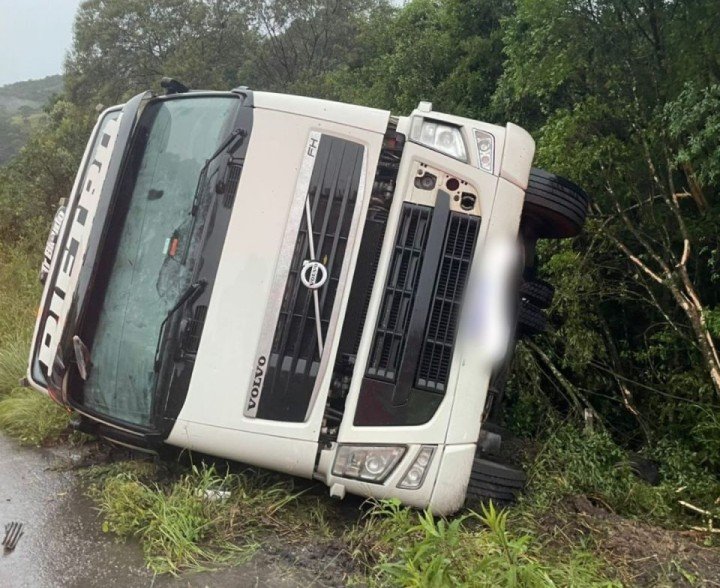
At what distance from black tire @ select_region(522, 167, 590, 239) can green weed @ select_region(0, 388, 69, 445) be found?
10.2ft

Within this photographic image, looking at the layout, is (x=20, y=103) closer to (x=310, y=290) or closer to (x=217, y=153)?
(x=217, y=153)

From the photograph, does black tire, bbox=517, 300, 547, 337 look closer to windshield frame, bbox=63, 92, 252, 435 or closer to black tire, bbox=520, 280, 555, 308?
black tire, bbox=520, 280, 555, 308

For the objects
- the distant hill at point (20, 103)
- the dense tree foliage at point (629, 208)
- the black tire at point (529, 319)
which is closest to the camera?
the black tire at point (529, 319)

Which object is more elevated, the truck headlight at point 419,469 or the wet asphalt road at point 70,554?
the truck headlight at point 419,469

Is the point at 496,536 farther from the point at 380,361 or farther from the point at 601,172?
the point at 601,172

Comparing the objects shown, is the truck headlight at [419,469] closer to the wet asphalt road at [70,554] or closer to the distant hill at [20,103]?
the wet asphalt road at [70,554]

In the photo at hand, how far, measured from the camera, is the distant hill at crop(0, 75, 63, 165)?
37.0 meters

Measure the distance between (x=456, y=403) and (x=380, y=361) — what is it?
14.3 inches

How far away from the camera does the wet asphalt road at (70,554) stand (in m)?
2.43

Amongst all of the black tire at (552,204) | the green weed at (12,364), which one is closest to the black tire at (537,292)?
the black tire at (552,204)

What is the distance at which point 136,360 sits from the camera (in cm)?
281

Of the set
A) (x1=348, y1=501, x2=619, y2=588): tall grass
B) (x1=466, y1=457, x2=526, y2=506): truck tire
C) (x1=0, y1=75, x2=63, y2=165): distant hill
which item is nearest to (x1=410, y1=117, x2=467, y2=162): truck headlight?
(x1=466, y1=457, x2=526, y2=506): truck tire

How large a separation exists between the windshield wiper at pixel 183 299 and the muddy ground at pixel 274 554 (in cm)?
82

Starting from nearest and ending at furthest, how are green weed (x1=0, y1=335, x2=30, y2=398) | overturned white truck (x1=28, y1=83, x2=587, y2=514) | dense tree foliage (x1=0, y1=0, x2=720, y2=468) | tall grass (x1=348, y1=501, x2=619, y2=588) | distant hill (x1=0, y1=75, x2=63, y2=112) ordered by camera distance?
tall grass (x1=348, y1=501, x2=619, y2=588)
overturned white truck (x1=28, y1=83, x2=587, y2=514)
dense tree foliage (x1=0, y1=0, x2=720, y2=468)
green weed (x1=0, y1=335, x2=30, y2=398)
distant hill (x1=0, y1=75, x2=63, y2=112)
